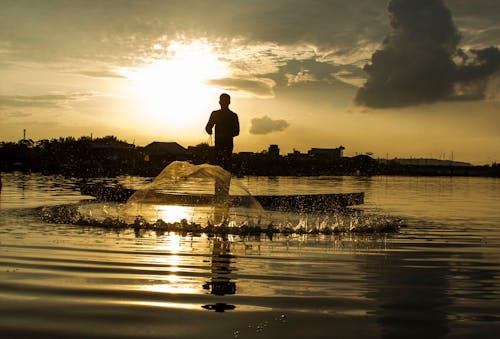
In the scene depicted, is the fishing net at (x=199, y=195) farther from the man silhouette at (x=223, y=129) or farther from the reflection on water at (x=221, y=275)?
the reflection on water at (x=221, y=275)

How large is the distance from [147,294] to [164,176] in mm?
8165

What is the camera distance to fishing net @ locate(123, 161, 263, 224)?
1219 centimetres

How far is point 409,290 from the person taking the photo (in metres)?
5.09

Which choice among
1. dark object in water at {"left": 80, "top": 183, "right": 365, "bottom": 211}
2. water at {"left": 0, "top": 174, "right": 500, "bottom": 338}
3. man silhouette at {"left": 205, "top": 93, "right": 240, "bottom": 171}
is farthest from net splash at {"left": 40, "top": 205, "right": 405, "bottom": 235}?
man silhouette at {"left": 205, "top": 93, "right": 240, "bottom": 171}

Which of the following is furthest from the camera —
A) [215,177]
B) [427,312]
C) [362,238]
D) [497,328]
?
[215,177]

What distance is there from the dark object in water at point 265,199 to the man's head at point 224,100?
2.34 meters

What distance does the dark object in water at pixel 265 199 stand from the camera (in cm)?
1334

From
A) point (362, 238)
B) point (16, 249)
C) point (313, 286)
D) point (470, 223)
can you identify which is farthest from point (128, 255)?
point (470, 223)

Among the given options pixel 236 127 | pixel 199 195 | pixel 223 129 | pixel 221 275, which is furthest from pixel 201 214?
pixel 221 275

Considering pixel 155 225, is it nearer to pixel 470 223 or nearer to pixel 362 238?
pixel 362 238

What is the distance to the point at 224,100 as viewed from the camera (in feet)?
45.4

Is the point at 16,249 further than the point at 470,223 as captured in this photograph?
No

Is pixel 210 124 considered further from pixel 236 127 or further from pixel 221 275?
pixel 221 275

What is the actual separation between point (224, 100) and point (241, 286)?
30.3 feet
